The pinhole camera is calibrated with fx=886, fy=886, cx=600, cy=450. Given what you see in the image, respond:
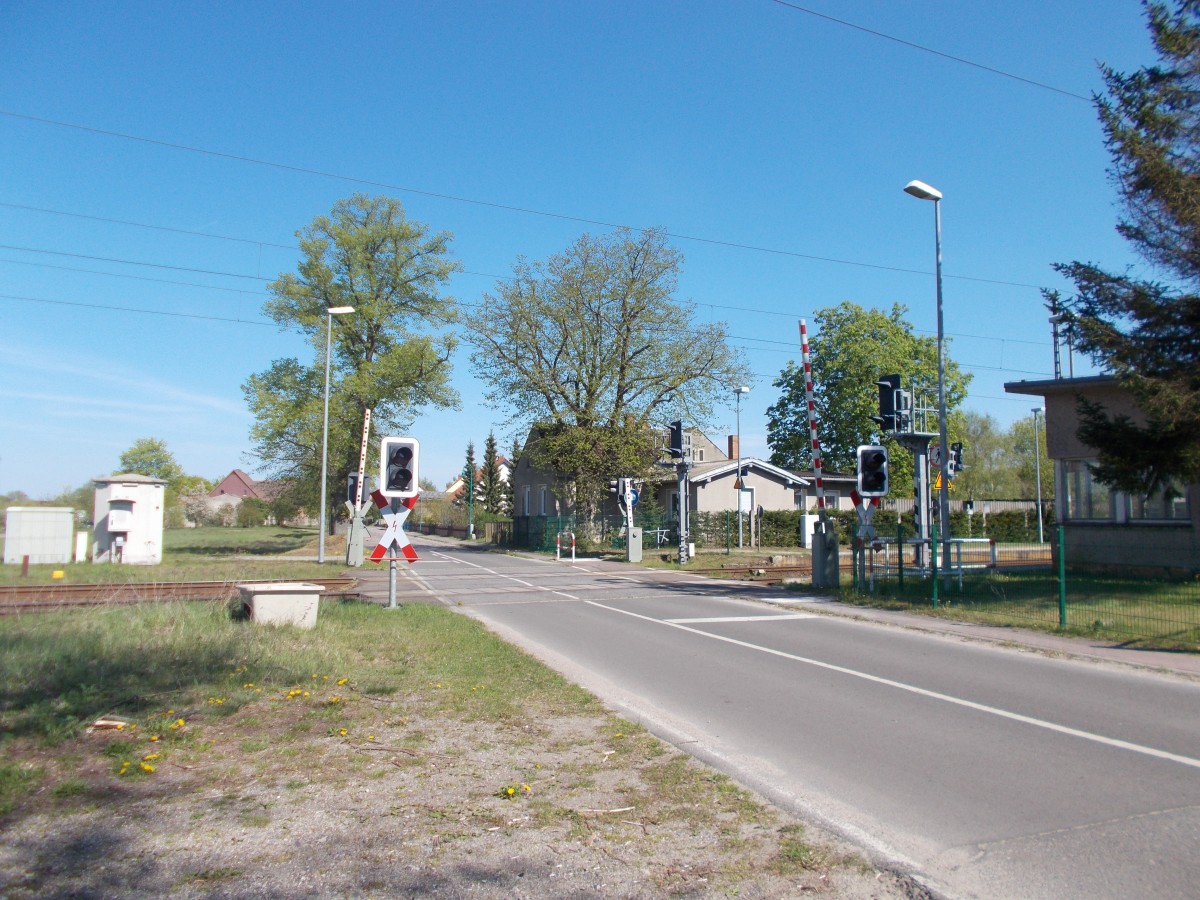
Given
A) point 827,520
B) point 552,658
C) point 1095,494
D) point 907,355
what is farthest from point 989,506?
point 552,658

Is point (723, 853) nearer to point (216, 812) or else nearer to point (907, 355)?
point (216, 812)

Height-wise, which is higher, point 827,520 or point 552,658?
point 827,520

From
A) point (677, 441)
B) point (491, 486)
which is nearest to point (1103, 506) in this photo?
point (677, 441)

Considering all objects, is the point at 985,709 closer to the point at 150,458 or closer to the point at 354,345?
the point at 354,345

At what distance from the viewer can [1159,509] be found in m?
21.0

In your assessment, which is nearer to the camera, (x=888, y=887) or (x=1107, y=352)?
(x=888, y=887)

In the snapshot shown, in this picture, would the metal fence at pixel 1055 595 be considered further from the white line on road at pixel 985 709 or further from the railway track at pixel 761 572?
the white line on road at pixel 985 709

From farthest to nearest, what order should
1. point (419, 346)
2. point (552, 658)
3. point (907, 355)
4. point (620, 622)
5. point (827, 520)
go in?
point (907, 355) < point (419, 346) < point (827, 520) < point (620, 622) < point (552, 658)

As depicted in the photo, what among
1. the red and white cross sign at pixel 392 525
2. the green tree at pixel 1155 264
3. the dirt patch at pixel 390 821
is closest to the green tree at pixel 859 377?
the green tree at pixel 1155 264

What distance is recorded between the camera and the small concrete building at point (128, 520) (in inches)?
1140

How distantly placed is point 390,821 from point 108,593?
14.6 m

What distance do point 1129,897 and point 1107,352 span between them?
48.2 ft

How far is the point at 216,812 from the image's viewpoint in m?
5.17

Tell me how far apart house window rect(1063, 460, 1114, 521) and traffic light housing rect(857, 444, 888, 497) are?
22.3 feet
